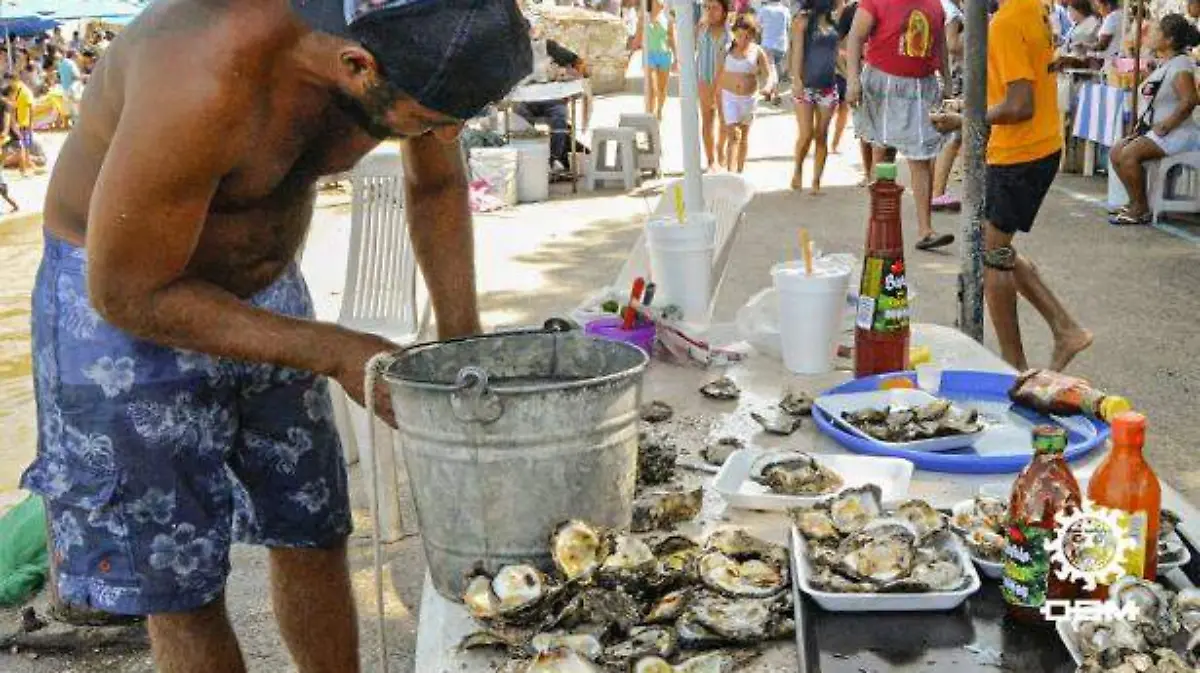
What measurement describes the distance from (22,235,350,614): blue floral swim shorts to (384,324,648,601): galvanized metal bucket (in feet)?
2.04

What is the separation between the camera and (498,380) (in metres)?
2.05

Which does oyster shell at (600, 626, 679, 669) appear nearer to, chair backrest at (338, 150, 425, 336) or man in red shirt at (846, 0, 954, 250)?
chair backrest at (338, 150, 425, 336)

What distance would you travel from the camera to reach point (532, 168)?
36.6 feet

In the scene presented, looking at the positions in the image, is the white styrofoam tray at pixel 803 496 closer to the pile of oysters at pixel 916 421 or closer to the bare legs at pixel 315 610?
the pile of oysters at pixel 916 421

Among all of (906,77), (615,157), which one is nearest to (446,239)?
(906,77)

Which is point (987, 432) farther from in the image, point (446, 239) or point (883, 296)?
point (446, 239)

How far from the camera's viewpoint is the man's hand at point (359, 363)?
6.26 feet

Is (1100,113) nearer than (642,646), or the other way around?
(642,646)

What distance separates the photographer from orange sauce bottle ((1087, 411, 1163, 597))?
164 cm

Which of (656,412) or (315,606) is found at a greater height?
(656,412)

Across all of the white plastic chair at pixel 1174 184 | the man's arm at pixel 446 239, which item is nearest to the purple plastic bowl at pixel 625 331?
the man's arm at pixel 446 239

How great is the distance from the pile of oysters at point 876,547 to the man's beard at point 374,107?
92cm

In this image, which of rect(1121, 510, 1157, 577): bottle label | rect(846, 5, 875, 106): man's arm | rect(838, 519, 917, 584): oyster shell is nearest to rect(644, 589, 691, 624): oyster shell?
rect(838, 519, 917, 584): oyster shell

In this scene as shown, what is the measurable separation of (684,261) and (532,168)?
7.75 metres
